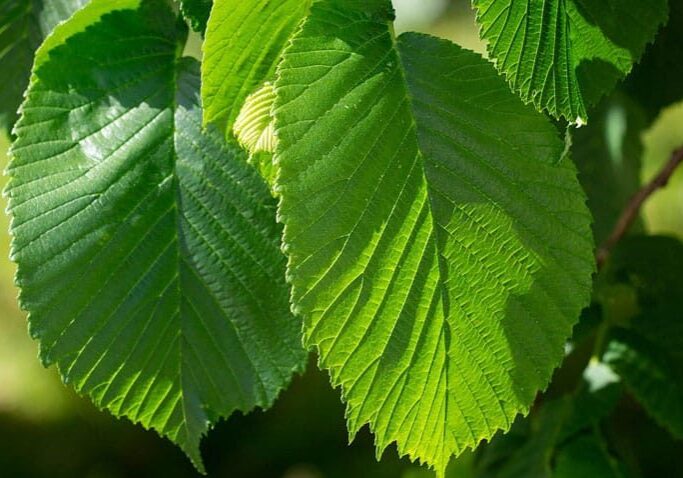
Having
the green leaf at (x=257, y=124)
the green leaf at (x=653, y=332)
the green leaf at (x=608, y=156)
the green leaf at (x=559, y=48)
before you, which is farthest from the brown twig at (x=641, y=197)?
the green leaf at (x=257, y=124)

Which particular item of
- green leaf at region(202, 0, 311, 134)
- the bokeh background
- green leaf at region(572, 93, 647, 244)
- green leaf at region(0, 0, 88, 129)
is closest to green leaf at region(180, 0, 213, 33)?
green leaf at region(202, 0, 311, 134)

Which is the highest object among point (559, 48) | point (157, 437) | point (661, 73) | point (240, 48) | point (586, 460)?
point (240, 48)

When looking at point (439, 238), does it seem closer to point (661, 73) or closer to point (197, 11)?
point (197, 11)

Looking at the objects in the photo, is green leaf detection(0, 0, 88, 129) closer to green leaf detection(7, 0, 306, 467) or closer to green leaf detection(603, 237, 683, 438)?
green leaf detection(7, 0, 306, 467)

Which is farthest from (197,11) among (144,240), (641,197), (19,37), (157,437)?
(157,437)

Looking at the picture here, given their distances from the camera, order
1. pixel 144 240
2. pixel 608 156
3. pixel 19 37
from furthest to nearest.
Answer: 1. pixel 608 156
2. pixel 19 37
3. pixel 144 240

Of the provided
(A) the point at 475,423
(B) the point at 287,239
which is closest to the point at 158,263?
(B) the point at 287,239
